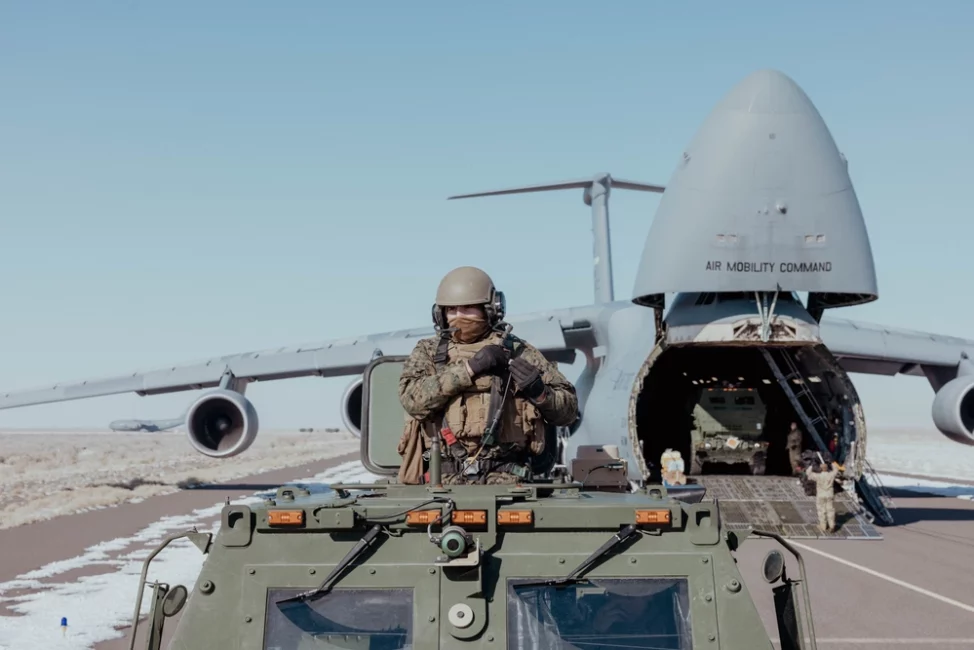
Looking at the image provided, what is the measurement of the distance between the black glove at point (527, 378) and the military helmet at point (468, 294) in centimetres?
57

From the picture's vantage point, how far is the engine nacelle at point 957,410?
18750mm

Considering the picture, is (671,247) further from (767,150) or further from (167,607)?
(167,607)

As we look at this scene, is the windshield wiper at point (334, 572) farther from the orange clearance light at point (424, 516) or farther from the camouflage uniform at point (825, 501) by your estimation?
the camouflage uniform at point (825, 501)

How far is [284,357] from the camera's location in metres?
23.0

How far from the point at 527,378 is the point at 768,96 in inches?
435

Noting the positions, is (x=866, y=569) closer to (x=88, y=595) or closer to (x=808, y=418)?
(x=808, y=418)

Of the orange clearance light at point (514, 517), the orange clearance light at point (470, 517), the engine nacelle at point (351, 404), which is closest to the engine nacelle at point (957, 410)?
the engine nacelle at point (351, 404)

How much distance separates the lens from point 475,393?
18.8 feet

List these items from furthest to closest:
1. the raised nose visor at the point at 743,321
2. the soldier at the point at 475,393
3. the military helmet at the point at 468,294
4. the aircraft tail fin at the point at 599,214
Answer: the aircraft tail fin at the point at 599,214 → the raised nose visor at the point at 743,321 → the military helmet at the point at 468,294 → the soldier at the point at 475,393

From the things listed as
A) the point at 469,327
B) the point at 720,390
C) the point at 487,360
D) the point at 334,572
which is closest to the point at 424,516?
the point at 334,572

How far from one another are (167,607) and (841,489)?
14.8m

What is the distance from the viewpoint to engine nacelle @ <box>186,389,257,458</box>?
21.2 metres

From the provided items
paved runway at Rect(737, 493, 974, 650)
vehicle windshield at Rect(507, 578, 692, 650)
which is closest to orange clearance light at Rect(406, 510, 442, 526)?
vehicle windshield at Rect(507, 578, 692, 650)

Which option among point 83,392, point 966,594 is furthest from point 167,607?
point 83,392
